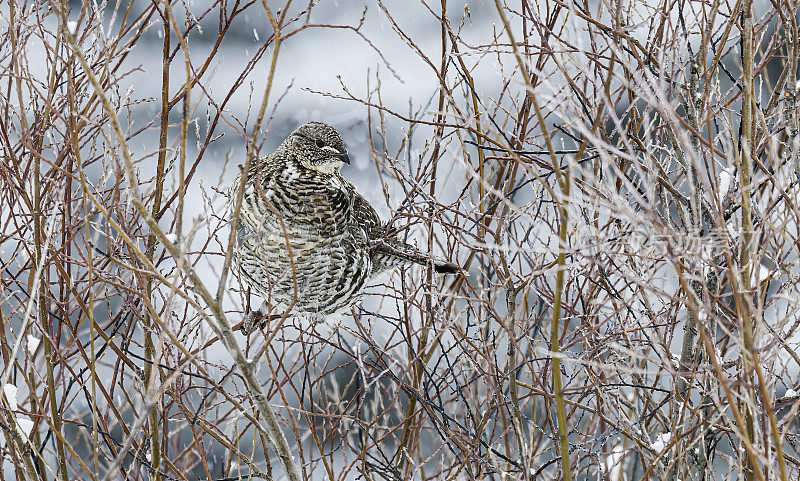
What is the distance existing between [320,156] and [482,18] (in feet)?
12.1

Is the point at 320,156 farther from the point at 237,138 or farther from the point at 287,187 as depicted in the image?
the point at 237,138

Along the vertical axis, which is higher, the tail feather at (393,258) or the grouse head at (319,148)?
the grouse head at (319,148)

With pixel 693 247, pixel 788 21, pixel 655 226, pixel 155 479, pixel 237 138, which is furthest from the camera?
pixel 237 138

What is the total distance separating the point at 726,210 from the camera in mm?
1854

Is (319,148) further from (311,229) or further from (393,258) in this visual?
(393,258)

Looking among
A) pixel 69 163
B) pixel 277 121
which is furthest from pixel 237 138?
pixel 69 163

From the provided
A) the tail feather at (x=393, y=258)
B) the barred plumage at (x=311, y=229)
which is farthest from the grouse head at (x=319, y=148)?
the tail feather at (x=393, y=258)

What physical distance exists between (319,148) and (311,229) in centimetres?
37

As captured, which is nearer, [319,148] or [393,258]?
[319,148]

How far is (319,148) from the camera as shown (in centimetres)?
327

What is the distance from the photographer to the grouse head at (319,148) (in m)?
3.24

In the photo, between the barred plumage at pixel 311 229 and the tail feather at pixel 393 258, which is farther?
the tail feather at pixel 393 258

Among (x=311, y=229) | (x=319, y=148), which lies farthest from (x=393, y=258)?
(x=319, y=148)

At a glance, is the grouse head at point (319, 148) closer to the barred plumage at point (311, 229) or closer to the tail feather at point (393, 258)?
the barred plumage at point (311, 229)
